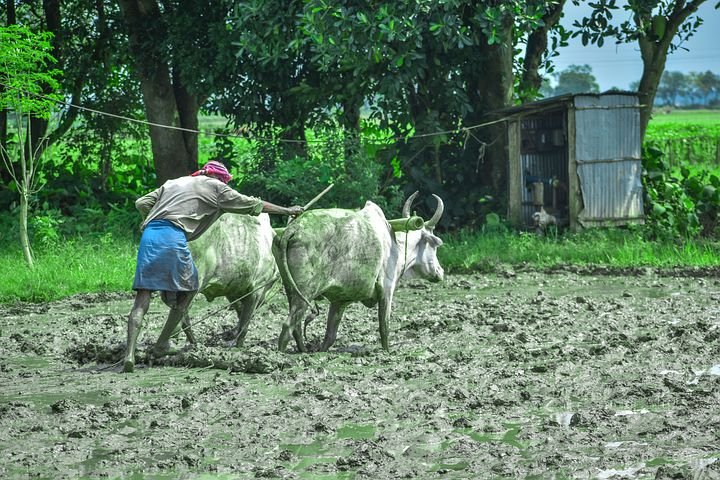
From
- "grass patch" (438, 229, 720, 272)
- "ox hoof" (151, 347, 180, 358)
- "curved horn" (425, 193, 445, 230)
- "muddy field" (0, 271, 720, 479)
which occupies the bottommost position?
"muddy field" (0, 271, 720, 479)

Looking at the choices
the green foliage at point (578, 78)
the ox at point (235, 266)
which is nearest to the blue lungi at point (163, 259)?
the ox at point (235, 266)

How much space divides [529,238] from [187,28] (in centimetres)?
643

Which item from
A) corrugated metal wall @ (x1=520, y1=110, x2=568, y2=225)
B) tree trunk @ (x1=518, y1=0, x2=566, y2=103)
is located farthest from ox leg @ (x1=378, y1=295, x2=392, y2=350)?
tree trunk @ (x1=518, y1=0, x2=566, y2=103)

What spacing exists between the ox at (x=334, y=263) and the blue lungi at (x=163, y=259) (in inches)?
33.7

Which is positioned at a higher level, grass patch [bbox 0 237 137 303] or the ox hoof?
grass patch [bbox 0 237 137 303]

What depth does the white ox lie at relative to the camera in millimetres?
8828

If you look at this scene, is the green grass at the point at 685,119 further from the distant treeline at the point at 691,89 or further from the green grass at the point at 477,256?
the green grass at the point at 477,256

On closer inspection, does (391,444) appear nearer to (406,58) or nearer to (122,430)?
(122,430)

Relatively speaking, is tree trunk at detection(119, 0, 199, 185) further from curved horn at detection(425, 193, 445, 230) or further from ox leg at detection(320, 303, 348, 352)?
ox leg at detection(320, 303, 348, 352)

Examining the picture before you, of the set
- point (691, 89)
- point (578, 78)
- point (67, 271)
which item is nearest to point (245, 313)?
point (67, 271)

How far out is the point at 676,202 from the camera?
54.5 feet

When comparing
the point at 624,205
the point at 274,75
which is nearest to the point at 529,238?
the point at 624,205

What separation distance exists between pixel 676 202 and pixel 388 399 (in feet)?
35.3

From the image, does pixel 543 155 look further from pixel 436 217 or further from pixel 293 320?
pixel 293 320
